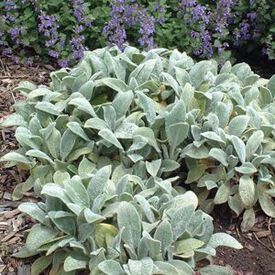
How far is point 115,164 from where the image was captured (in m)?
3.38

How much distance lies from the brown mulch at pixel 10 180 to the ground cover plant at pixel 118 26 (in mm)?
107

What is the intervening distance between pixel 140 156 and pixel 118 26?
1479 mm

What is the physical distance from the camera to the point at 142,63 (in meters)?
3.81

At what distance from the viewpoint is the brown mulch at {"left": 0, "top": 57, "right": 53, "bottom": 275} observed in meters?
3.02

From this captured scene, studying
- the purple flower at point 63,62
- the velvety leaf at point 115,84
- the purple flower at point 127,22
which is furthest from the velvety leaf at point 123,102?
the purple flower at point 63,62

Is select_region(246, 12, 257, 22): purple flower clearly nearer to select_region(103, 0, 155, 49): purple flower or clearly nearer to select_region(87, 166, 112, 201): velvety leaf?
select_region(103, 0, 155, 49): purple flower

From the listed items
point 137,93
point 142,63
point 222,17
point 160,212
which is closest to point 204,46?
point 222,17

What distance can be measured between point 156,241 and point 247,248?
70 centimetres

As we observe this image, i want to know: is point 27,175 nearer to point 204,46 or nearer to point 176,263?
point 176,263

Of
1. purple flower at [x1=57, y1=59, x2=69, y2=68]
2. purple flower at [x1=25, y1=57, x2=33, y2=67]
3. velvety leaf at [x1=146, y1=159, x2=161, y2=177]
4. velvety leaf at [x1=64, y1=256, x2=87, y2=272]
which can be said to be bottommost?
purple flower at [x1=25, y1=57, x2=33, y2=67]

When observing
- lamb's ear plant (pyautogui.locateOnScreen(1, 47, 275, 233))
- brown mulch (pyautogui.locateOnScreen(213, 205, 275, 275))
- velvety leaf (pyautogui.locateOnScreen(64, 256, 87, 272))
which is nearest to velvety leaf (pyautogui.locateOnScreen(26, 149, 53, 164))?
lamb's ear plant (pyautogui.locateOnScreen(1, 47, 275, 233))

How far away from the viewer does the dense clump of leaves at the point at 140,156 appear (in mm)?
2822

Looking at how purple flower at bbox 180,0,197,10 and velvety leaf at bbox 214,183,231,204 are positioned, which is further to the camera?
purple flower at bbox 180,0,197,10

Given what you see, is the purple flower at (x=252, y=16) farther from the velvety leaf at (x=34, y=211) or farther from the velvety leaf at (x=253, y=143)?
the velvety leaf at (x=34, y=211)
